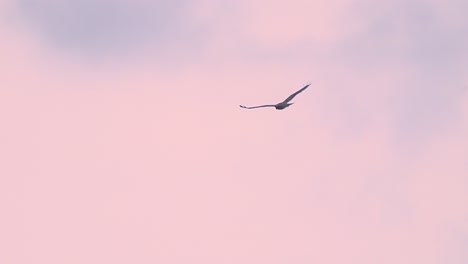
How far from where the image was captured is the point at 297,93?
253 ft

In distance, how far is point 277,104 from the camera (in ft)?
259

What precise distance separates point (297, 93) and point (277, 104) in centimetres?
322
